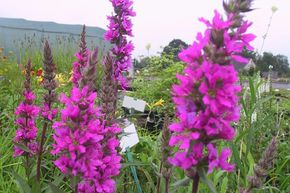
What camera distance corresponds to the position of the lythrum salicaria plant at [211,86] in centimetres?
102

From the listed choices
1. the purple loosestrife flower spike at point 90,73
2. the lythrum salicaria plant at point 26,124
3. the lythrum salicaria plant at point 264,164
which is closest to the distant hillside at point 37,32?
the lythrum salicaria plant at point 26,124

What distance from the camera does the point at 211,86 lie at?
40.4 inches

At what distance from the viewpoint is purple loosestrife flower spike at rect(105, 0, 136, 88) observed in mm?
2623

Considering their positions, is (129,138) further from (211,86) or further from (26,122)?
(211,86)

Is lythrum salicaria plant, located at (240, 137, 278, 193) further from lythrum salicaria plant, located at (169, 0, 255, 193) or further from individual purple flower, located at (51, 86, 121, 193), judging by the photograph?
individual purple flower, located at (51, 86, 121, 193)

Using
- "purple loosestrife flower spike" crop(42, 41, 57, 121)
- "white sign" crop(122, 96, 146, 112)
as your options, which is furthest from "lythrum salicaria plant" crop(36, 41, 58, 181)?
"white sign" crop(122, 96, 146, 112)

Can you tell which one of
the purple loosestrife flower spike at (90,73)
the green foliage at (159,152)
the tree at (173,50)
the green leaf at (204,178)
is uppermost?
the purple loosestrife flower spike at (90,73)

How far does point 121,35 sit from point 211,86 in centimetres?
175

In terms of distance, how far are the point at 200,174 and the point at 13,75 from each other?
4.93 meters

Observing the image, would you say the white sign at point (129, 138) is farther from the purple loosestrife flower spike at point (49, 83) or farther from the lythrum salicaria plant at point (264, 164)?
the lythrum salicaria plant at point (264, 164)

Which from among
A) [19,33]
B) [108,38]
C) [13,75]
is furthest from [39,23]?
[108,38]

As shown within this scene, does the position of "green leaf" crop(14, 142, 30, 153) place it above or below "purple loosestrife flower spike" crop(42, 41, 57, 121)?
below

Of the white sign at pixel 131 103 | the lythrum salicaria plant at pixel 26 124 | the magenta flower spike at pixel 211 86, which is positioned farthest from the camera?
the white sign at pixel 131 103

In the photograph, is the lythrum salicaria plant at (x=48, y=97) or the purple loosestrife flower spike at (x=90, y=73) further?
the lythrum salicaria plant at (x=48, y=97)
